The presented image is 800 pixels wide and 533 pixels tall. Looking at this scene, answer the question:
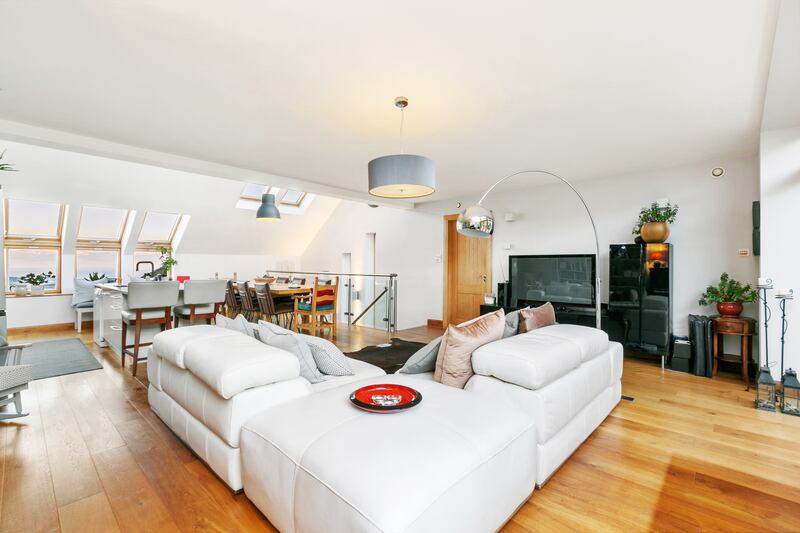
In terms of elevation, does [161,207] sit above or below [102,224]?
above

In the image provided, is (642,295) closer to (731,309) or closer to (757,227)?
(731,309)

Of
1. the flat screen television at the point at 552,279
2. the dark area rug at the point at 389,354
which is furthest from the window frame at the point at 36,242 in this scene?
the flat screen television at the point at 552,279

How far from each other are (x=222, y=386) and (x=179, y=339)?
0.83 meters

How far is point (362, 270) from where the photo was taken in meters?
8.71

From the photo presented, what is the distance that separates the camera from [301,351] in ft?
7.23

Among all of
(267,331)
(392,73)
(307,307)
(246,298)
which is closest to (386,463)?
Result: (267,331)

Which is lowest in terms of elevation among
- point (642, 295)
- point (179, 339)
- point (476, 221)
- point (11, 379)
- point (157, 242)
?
point (11, 379)

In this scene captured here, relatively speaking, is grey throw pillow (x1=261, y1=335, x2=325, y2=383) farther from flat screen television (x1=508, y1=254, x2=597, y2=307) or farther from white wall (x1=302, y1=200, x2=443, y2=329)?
white wall (x1=302, y1=200, x2=443, y2=329)

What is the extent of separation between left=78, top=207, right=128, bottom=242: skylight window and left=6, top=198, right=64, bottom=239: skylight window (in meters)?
0.33

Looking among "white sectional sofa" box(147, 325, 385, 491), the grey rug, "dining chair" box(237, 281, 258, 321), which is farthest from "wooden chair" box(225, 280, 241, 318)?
"white sectional sofa" box(147, 325, 385, 491)

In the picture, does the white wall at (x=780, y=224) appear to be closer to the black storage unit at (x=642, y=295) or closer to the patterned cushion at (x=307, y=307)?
the black storage unit at (x=642, y=295)

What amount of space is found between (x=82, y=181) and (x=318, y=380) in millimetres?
6332

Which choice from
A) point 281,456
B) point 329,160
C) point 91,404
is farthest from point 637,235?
point 91,404

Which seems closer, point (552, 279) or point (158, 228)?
point (552, 279)
